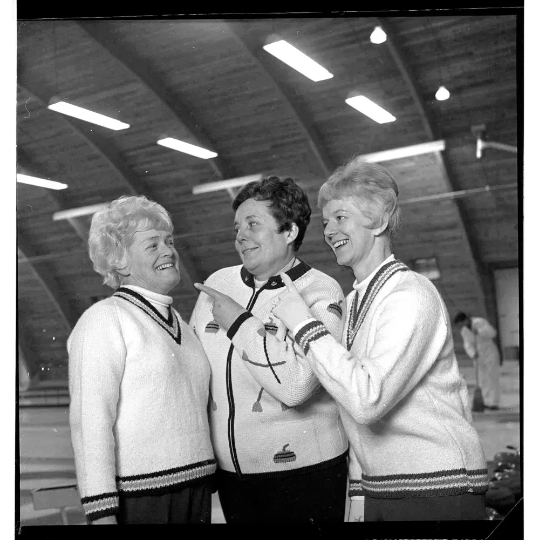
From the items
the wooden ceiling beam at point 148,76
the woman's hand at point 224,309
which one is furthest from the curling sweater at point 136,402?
the wooden ceiling beam at point 148,76

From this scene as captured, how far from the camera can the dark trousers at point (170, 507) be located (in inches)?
84.3

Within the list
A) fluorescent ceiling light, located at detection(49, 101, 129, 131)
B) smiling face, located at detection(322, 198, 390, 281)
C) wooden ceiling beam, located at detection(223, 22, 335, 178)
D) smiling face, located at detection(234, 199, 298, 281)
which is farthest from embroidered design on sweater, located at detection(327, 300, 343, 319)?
fluorescent ceiling light, located at detection(49, 101, 129, 131)

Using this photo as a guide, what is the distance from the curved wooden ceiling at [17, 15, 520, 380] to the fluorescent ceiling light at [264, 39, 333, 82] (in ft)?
0.08

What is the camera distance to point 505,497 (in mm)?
2229

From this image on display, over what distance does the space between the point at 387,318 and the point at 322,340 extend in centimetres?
22

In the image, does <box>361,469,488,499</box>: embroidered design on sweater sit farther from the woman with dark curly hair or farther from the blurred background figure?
the blurred background figure

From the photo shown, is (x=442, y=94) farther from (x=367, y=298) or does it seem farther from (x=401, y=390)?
(x=401, y=390)

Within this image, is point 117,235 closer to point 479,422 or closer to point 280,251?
point 280,251

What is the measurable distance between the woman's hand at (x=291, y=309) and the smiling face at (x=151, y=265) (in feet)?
1.20

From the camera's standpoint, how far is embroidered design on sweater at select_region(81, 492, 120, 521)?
212 cm

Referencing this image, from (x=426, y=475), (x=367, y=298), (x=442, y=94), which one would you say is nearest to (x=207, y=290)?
(x=367, y=298)

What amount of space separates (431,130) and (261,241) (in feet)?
2.27

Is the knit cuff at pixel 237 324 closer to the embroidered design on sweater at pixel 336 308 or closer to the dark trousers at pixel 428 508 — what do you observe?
the embroidered design on sweater at pixel 336 308
